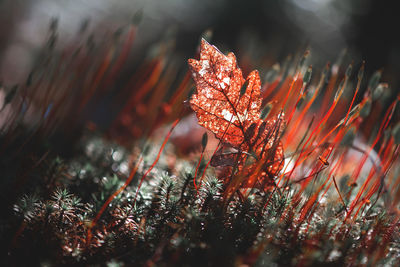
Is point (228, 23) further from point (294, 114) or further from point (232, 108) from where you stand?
point (232, 108)

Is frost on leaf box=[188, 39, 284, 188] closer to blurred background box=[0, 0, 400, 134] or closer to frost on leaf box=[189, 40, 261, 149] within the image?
frost on leaf box=[189, 40, 261, 149]

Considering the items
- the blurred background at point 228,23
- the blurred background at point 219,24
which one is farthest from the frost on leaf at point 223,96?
the blurred background at point 228,23

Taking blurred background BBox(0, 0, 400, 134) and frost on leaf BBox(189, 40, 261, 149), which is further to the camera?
blurred background BBox(0, 0, 400, 134)

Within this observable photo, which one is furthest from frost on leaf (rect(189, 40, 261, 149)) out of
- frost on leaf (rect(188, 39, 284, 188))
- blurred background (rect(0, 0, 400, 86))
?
blurred background (rect(0, 0, 400, 86))

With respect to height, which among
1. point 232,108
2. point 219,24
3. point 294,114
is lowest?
point 232,108

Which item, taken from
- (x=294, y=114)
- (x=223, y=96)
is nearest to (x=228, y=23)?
(x=294, y=114)

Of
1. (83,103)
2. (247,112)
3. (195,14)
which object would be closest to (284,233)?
(247,112)

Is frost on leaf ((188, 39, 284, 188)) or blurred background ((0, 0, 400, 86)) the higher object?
blurred background ((0, 0, 400, 86))

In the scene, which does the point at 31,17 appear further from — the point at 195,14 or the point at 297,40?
the point at 297,40
